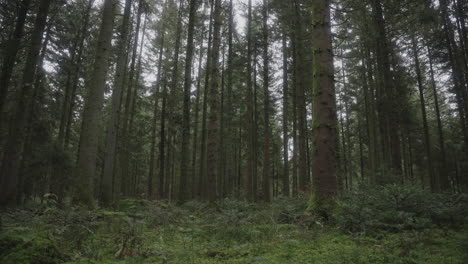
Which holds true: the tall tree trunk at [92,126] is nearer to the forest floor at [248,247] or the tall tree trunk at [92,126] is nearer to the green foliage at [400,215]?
the forest floor at [248,247]

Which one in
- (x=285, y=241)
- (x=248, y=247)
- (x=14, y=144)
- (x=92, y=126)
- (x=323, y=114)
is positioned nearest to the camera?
(x=248, y=247)

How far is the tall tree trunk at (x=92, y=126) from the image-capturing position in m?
8.38

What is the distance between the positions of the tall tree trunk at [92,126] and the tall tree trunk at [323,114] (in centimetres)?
693

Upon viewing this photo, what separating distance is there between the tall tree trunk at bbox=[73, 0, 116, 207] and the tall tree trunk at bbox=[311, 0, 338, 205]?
273 inches

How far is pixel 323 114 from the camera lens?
584cm

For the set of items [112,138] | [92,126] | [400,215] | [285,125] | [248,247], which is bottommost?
[248,247]

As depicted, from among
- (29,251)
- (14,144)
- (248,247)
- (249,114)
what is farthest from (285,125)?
(29,251)

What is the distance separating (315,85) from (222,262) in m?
4.45

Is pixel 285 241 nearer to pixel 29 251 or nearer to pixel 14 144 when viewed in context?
pixel 29 251

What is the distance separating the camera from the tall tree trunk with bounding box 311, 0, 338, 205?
18.1 feet

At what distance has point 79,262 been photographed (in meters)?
2.97

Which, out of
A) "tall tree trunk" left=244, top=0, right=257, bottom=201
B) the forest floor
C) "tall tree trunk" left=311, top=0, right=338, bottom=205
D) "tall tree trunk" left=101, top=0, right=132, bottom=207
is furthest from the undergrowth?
"tall tree trunk" left=244, top=0, right=257, bottom=201

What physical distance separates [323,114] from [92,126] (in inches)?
288

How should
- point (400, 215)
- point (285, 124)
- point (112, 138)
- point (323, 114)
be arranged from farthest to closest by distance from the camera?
1. point (285, 124)
2. point (112, 138)
3. point (323, 114)
4. point (400, 215)
